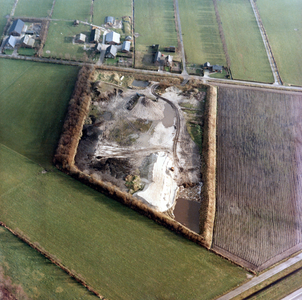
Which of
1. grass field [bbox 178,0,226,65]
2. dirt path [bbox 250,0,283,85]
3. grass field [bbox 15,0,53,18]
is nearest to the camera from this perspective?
dirt path [bbox 250,0,283,85]

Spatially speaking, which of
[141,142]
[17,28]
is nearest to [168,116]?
[141,142]

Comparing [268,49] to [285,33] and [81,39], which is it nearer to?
[285,33]

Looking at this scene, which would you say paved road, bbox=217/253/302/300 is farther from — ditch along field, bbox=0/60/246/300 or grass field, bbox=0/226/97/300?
grass field, bbox=0/226/97/300

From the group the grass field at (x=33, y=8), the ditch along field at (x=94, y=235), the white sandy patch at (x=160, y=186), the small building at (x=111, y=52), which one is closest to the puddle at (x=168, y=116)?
the white sandy patch at (x=160, y=186)

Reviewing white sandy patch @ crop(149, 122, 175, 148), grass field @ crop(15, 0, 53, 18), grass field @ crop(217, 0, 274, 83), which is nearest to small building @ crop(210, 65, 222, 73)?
grass field @ crop(217, 0, 274, 83)

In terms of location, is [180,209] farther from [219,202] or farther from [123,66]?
[123,66]

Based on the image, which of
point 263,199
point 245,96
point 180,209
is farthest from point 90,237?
point 245,96
